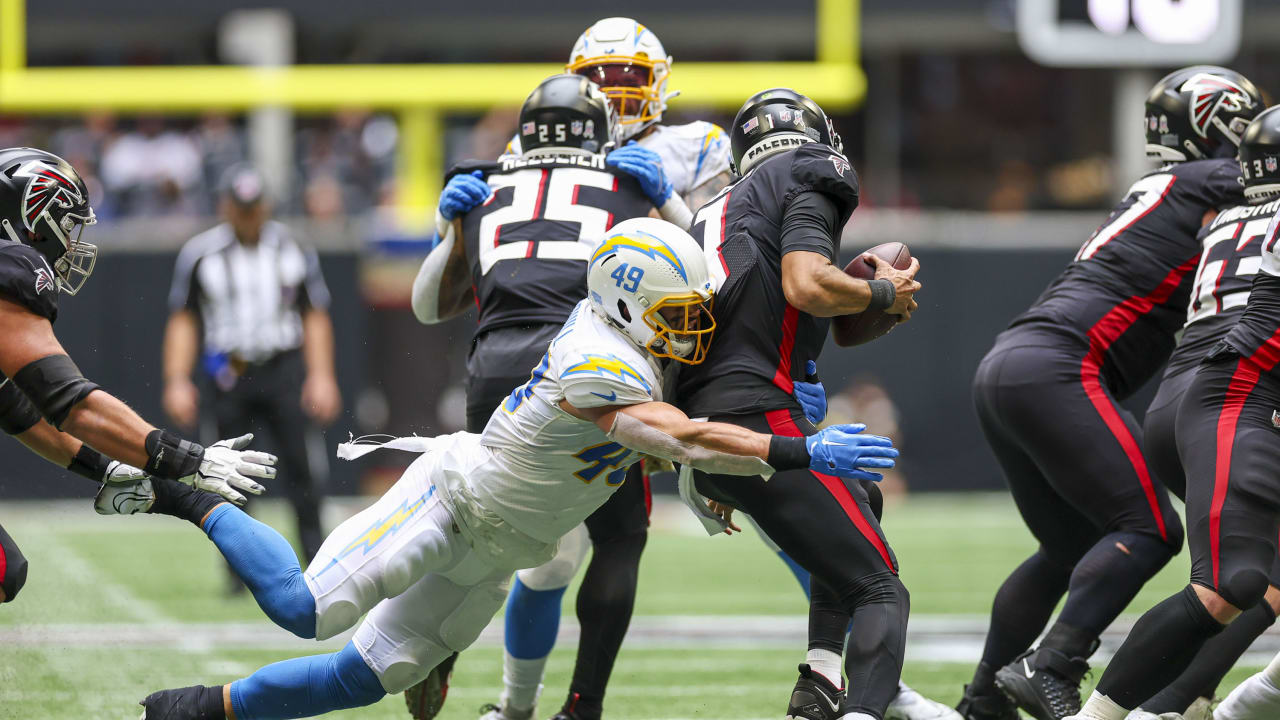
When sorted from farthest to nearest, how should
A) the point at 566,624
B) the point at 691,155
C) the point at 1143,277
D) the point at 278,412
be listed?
the point at 278,412 < the point at 566,624 < the point at 691,155 < the point at 1143,277

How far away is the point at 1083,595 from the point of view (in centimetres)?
470

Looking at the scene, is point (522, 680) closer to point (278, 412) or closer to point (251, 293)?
point (278, 412)

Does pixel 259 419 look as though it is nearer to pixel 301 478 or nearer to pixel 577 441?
pixel 301 478

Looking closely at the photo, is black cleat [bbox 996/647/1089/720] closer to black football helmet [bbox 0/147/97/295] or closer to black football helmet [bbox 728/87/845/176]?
black football helmet [bbox 728/87/845/176]

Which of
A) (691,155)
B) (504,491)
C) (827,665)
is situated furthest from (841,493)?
(691,155)

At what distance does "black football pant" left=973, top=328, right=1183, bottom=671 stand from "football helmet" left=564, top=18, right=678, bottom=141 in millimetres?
1547

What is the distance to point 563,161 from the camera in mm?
5156

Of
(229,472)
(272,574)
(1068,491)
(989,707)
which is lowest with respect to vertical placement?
(989,707)

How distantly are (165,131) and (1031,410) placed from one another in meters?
11.7

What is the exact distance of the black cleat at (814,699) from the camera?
13.9 ft

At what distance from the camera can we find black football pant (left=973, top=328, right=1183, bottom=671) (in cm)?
471

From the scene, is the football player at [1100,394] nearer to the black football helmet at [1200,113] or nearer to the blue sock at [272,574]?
the black football helmet at [1200,113]

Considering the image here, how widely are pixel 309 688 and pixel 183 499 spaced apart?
623mm

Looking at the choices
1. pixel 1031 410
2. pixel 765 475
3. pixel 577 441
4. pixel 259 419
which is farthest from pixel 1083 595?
pixel 259 419
